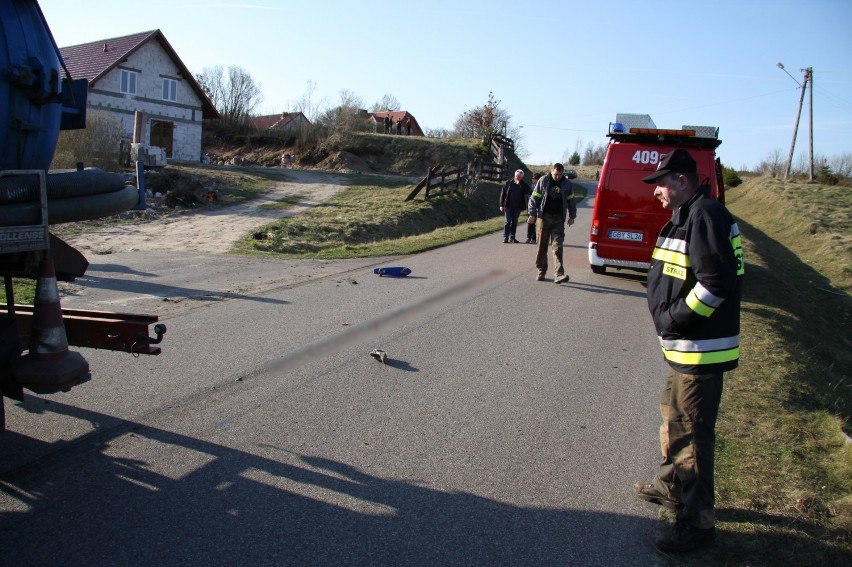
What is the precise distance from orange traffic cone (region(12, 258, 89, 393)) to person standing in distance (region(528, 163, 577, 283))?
868 cm

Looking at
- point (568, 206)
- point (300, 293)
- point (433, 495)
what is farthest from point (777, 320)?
point (433, 495)

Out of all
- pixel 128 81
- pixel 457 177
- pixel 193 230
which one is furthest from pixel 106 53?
pixel 193 230

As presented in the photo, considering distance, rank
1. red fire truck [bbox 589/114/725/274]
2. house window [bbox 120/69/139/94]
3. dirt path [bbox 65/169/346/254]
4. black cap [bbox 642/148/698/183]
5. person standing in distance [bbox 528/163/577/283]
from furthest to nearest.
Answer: house window [bbox 120/69/139/94] → dirt path [bbox 65/169/346/254] → person standing in distance [bbox 528/163/577/283] → red fire truck [bbox 589/114/725/274] → black cap [bbox 642/148/698/183]

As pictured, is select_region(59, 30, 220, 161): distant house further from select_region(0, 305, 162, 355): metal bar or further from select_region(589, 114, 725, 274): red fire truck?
select_region(0, 305, 162, 355): metal bar

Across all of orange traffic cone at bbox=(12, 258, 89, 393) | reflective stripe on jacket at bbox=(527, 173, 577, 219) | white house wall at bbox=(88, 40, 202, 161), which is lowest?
orange traffic cone at bbox=(12, 258, 89, 393)

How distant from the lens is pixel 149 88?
36.1 m

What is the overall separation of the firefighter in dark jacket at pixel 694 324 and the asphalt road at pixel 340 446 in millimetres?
354

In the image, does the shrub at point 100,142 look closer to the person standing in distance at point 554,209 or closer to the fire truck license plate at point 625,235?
the person standing in distance at point 554,209

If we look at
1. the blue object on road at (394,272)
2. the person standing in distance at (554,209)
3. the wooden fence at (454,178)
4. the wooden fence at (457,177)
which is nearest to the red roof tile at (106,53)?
the wooden fence at (457,177)

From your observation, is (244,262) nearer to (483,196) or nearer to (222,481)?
(222,481)

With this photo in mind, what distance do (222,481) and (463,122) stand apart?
202ft

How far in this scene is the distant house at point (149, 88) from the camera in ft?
110

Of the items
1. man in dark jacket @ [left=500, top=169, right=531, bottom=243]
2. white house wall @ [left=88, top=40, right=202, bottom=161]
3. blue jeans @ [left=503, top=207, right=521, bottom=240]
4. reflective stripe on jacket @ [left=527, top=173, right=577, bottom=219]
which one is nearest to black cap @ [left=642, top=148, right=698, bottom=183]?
reflective stripe on jacket @ [left=527, top=173, right=577, bottom=219]

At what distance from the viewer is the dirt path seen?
14.6 m
